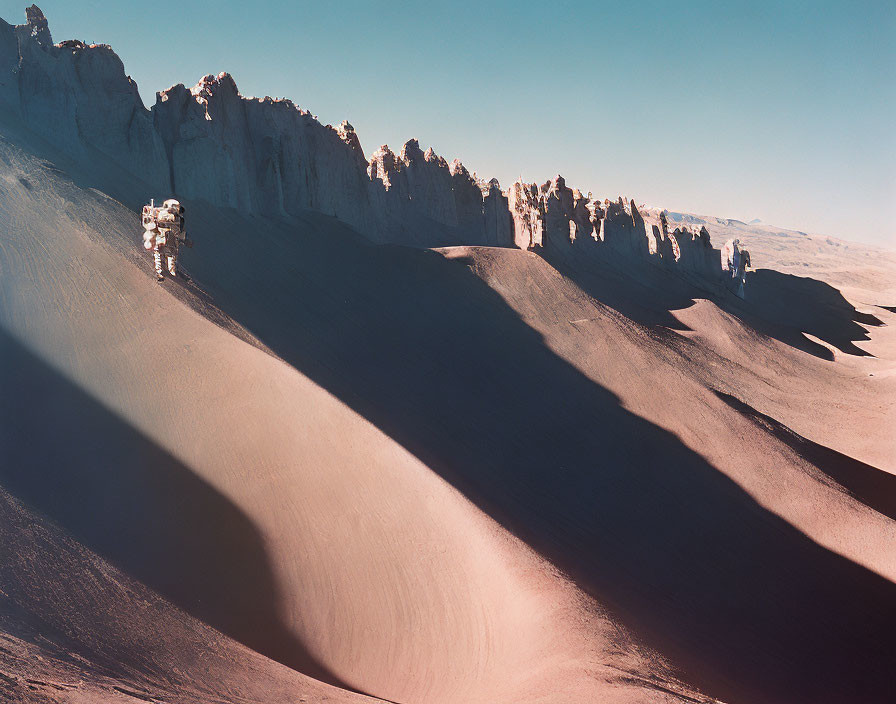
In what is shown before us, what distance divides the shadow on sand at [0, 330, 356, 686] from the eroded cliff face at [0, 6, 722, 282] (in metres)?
12.1

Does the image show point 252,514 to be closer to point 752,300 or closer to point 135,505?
point 135,505

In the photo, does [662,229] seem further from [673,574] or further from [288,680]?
[288,680]

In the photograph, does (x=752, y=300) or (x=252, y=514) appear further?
(x=752, y=300)

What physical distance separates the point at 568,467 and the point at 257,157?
752 inches

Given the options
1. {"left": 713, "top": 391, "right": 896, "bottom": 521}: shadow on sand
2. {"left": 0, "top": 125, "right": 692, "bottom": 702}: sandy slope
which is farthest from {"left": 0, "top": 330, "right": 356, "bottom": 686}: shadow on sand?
{"left": 713, "top": 391, "right": 896, "bottom": 521}: shadow on sand

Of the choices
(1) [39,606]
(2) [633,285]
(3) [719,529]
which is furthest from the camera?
(2) [633,285]

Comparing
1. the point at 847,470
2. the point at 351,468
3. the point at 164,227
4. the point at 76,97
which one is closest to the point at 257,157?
the point at 76,97

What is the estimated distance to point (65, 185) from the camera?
1817 cm

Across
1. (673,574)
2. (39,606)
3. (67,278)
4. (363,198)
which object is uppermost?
(363,198)

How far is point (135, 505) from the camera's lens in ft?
35.7

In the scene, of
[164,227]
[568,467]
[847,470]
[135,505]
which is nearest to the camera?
[135,505]

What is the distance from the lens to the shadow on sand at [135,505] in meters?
9.70

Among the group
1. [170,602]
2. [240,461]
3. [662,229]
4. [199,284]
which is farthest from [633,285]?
[170,602]

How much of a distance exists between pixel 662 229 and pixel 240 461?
5587 centimetres
